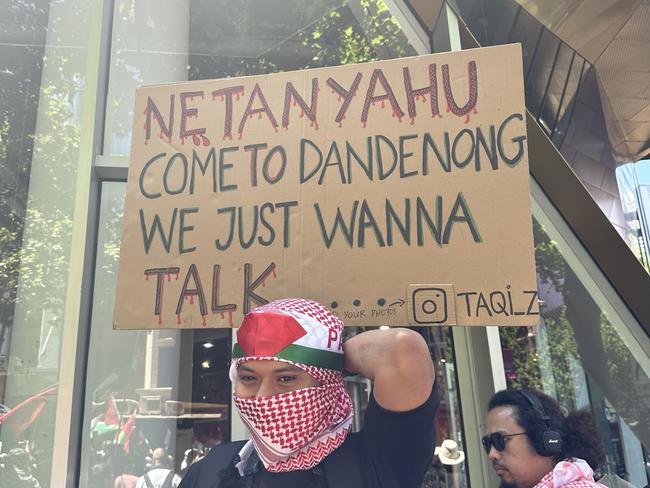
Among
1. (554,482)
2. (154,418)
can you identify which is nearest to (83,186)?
(154,418)

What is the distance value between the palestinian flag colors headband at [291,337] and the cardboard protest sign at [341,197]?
268 mm

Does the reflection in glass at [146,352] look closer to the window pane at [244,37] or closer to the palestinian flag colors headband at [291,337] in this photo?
the window pane at [244,37]

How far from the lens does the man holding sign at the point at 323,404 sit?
1250 mm

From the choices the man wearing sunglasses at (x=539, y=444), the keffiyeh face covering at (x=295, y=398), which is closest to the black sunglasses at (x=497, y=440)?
the man wearing sunglasses at (x=539, y=444)

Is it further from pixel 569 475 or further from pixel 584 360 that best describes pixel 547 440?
pixel 584 360

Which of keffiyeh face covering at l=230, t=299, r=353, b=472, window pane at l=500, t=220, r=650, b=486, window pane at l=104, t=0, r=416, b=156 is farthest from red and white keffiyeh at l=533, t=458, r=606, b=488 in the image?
window pane at l=104, t=0, r=416, b=156

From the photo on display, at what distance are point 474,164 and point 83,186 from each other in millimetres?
2277

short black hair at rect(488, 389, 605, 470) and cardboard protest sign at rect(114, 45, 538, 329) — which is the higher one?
cardboard protest sign at rect(114, 45, 538, 329)

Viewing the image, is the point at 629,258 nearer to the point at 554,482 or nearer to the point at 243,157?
the point at 554,482

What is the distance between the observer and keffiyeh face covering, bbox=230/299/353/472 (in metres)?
1.30

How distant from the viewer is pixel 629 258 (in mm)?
3209

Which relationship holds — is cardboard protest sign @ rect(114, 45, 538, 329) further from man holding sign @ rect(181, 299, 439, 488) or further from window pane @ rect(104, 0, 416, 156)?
window pane @ rect(104, 0, 416, 156)

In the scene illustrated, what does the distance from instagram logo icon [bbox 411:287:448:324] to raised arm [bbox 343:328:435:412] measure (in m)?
0.28

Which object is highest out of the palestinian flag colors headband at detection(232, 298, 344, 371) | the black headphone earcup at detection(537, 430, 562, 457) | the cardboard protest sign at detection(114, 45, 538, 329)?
the cardboard protest sign at detection(114, 45, 538, 329)
